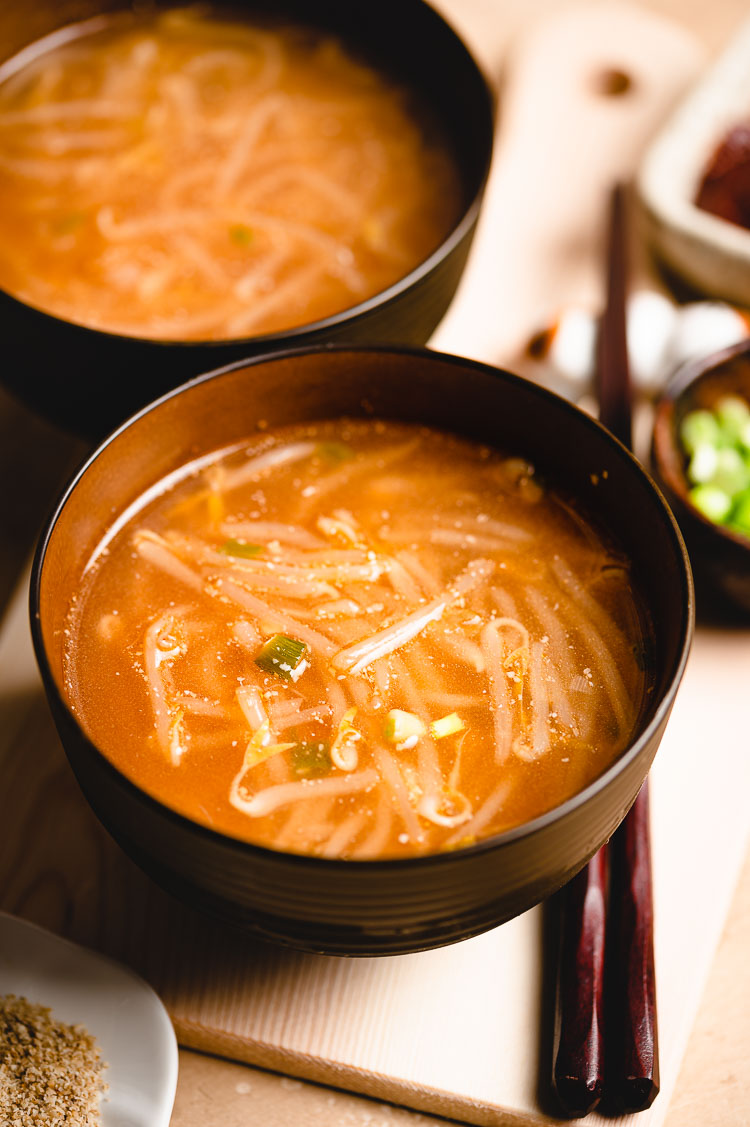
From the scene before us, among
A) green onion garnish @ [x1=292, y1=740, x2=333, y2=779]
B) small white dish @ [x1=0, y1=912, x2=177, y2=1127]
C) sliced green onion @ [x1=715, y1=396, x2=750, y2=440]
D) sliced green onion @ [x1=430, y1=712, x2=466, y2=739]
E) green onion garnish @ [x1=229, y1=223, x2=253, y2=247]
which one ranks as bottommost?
small white dish @ [x1=0, y1=912, x2=177, y2=1127]

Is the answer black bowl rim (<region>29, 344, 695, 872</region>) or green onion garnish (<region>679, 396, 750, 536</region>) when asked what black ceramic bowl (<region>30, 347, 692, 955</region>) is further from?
green onion garnish (<region>679, 396, 750, 536</region>)

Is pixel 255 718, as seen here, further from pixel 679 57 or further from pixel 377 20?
pixel 679 57

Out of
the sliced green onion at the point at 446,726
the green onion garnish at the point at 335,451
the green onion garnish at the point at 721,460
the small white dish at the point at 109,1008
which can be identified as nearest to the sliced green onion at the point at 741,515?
the green onion garnish at the point at 721,460

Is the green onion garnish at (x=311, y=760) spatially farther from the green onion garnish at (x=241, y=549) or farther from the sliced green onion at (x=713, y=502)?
the sliced green onion at (x=713, y=502)

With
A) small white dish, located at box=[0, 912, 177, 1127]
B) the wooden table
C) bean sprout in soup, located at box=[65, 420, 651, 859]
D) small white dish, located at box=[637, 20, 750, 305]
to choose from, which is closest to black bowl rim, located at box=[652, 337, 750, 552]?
small white dish, located at box=[637, 20, 750, 305]

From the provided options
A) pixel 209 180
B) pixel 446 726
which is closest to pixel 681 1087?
pixel 446 726

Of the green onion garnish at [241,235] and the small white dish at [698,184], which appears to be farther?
the small white dish at [698,184]

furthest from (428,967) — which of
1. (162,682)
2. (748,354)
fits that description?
(748,354)
